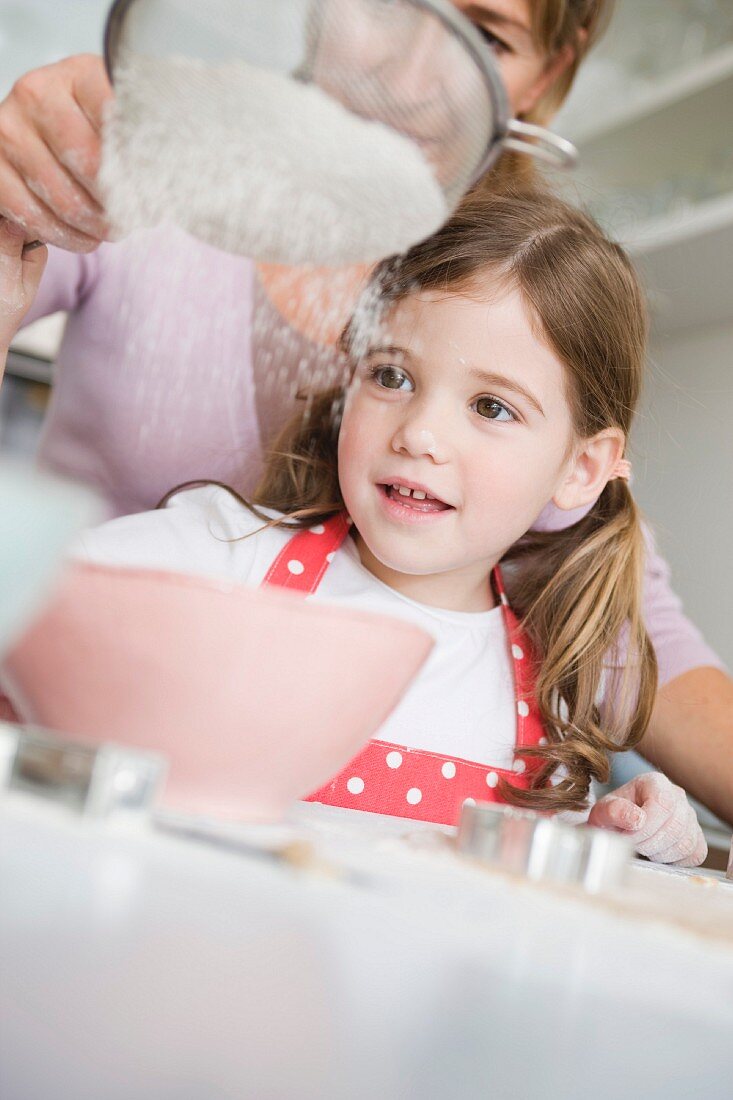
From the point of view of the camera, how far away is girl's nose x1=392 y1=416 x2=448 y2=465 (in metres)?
0.94

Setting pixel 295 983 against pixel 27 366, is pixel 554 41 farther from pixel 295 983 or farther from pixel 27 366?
pixel 27 366

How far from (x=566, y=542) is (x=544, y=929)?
0.94 metres

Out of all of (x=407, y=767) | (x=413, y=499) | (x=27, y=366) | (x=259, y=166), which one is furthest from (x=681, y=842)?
(x=27, y=366)

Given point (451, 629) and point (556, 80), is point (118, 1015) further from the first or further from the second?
point (556, 80)

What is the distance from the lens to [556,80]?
4.28 ft

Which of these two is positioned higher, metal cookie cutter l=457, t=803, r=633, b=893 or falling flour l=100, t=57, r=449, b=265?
falling flour l=100, t=57, r=449, b=265

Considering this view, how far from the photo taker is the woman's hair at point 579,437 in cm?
100

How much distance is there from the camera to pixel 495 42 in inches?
46.6

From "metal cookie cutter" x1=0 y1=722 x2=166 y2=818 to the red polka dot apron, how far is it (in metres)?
0.56

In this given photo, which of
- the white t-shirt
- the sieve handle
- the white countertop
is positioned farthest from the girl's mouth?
the white countertop

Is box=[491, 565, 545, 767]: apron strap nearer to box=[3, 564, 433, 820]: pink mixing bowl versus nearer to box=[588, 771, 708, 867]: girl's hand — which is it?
box=[588, 771, 708, 867]: girl's hand

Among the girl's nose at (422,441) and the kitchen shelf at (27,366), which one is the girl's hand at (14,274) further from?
the kitchen shelf at (27,366)

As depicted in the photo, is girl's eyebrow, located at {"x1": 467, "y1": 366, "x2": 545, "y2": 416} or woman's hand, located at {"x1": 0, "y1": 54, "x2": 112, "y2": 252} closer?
woman's hand, located at {"x1": 0, "y1": 54, "x2": 112, "y2": 252}

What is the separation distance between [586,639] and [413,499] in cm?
25
